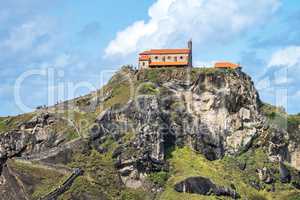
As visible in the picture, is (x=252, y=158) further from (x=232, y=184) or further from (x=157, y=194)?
(x=157, y=194)

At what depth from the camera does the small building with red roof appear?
7180 inches

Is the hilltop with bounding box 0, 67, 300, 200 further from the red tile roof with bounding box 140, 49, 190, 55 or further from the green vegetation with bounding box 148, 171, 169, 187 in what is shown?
the red tile roof with bounding box 140, 49, 190, 55

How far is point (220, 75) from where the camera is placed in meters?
176

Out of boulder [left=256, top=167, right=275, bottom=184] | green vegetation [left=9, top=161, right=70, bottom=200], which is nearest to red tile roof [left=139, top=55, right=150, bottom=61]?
boulder [left=256, top=167, right=275, bottom=184]

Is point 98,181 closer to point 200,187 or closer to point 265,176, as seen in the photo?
point 200,187

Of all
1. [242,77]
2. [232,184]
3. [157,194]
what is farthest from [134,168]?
[242,77]

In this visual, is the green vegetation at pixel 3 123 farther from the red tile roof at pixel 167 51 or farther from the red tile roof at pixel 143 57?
the red tile roof at pixel 167 51

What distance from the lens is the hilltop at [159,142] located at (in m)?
158

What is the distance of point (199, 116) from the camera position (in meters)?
176

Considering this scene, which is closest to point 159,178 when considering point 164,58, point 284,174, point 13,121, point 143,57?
point 284,174

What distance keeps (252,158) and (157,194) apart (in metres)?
23.8

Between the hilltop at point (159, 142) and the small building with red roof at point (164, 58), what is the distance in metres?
3.25

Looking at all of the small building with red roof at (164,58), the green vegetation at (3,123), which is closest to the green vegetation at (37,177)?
the green vegetation at (3,123)

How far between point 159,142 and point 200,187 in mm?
12778
